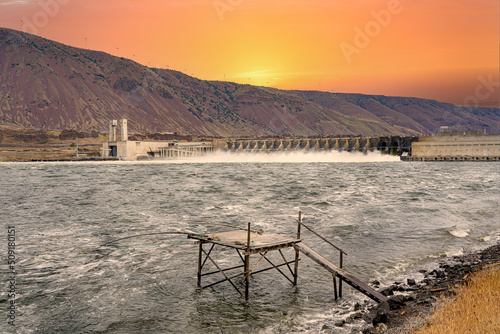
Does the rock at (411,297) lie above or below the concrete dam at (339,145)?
below

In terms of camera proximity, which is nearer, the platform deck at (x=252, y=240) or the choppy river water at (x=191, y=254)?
the choppy river water at (x=191, y=254)

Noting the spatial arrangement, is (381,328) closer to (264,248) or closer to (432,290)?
(432,290)

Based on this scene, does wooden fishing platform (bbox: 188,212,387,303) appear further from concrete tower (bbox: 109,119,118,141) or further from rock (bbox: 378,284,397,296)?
concrete tower (bbox: 109,119,118,141)

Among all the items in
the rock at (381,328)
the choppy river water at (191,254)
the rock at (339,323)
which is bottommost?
the choppy river water at (191,254)

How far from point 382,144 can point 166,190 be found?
380 ft

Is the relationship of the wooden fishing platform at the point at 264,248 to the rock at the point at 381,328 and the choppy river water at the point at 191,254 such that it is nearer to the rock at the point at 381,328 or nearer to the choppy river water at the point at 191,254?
the choppy river water at the point at 191,254

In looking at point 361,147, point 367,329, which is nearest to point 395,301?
point 367,329

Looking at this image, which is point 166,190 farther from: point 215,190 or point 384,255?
point 384,255

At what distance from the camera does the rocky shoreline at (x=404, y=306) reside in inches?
479

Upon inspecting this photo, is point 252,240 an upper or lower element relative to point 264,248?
upper

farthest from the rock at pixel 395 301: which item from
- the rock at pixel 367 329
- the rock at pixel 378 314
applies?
the rock at pixel 367 329

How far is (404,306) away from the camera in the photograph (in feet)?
44.7

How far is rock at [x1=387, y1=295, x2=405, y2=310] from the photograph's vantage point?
44.8 feet

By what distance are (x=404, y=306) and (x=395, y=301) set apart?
0.34 metres
